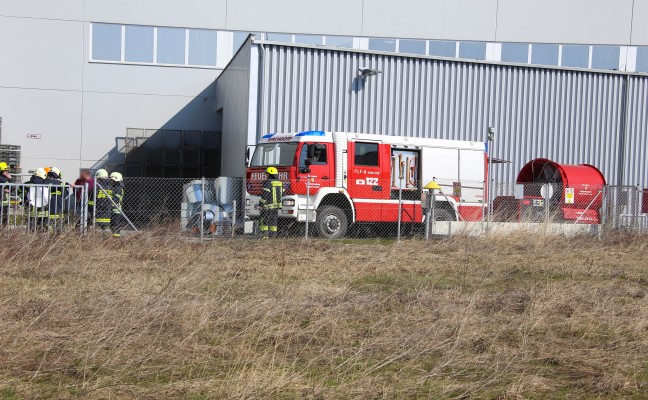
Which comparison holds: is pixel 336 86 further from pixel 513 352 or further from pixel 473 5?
pixel 513 352

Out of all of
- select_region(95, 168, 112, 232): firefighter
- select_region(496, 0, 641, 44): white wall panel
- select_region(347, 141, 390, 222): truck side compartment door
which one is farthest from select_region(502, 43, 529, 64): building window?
select_region(95, 168, 112, 232): firefighter

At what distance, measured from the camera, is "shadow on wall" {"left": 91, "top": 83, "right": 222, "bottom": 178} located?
26.9 metres

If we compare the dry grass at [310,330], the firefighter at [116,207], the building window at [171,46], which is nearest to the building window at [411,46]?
the building window at [171,46]

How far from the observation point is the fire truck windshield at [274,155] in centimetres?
1684

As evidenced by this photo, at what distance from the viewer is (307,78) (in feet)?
69.1

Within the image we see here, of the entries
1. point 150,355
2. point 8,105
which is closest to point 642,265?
point 150,355

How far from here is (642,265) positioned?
40.6ft

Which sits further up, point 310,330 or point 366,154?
point 366,154

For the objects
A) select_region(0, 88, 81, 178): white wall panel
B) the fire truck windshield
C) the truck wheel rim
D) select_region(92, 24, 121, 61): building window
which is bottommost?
the truck wheel rim

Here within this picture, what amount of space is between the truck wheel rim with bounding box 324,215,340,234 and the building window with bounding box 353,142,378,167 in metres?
1.49

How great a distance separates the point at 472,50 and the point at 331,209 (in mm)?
14797

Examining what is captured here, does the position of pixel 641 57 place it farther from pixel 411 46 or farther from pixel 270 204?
pixel 270 204

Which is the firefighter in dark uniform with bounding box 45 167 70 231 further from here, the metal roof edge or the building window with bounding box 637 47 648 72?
the building window with bounding box 637 47 648 72

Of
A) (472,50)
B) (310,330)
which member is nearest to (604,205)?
(472,50)
